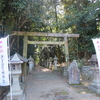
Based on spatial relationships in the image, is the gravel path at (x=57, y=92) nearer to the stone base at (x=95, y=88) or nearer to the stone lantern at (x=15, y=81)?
the stone base at (x=95, y=88)

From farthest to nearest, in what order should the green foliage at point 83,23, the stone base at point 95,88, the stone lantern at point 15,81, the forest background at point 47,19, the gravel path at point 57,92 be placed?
the green foliage at point 83,23, the forest background at point 47,19, the stone base at point 95,88, the gravel path at point 57,92, the stone lantern at point 15,81

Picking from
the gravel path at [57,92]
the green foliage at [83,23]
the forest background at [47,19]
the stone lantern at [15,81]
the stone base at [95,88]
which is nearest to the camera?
the stone lantern at [15,81]

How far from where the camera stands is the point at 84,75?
7234 mm

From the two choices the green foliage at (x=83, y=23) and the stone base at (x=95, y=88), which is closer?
the stone base at (x=95, y=88)

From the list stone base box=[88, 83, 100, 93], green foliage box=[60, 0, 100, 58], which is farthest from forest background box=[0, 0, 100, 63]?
stone base box=[88, 83, 100, 93]

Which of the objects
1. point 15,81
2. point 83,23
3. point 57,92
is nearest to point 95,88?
point 57,92

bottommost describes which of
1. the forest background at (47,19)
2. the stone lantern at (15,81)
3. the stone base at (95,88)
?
the stone base at (95,88)

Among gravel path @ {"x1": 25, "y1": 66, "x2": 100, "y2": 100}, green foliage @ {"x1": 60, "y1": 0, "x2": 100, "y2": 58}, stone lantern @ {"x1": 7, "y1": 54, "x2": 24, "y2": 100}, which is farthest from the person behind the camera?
green foliage @ {"x1": 60, "y1": 0, "x2": 100, "y2": 58}

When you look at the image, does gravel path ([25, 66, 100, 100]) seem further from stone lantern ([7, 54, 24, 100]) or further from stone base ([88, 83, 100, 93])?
stone lantern ([7, 54, 24, 100])

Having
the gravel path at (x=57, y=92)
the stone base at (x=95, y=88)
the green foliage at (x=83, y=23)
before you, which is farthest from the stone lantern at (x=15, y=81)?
the green foliage at (x=83, y=23)

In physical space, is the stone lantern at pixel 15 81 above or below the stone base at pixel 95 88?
above

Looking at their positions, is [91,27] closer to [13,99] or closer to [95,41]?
[95,41]

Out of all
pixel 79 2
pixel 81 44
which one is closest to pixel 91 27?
pixel 81 44

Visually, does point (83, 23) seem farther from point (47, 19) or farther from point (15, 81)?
point (15, 81)
